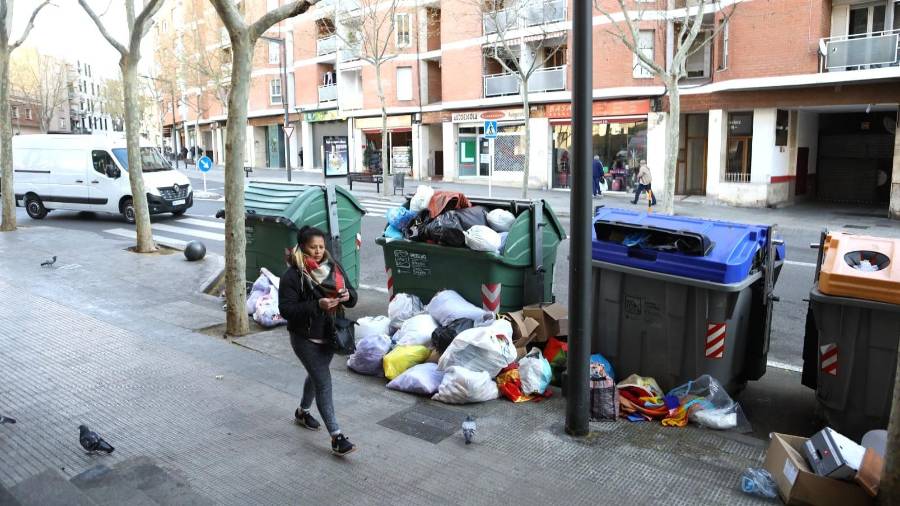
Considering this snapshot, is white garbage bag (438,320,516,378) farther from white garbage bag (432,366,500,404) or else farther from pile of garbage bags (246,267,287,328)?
pile of garbage bags (246,267,287,328)

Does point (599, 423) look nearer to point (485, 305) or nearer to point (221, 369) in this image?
point (485, 305)

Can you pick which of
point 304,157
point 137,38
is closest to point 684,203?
point 137,38

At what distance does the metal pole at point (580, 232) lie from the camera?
173 inches

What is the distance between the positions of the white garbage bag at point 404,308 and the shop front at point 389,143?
1098 inches

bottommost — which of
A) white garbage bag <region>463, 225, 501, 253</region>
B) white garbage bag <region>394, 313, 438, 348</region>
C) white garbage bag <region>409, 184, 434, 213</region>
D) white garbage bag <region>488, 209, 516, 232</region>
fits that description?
white garbage bag <region>394, 313, 438, 348</region>

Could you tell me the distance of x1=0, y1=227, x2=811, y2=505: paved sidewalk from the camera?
399 centimetres

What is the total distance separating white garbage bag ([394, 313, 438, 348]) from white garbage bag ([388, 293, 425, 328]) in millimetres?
386

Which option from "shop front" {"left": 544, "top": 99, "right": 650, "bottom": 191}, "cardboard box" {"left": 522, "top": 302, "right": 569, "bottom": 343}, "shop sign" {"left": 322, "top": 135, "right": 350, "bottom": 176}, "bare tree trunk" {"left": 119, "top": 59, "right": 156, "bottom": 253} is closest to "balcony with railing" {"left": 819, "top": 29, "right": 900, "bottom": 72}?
"shop front" {"left": 544, "top": 99, "right": 650, "bottom": 191}

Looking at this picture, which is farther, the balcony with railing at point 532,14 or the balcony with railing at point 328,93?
the balcony with railing at point 328,93

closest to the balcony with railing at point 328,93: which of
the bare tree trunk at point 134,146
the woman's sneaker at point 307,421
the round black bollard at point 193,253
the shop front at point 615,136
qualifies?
the shop front at point 615,136

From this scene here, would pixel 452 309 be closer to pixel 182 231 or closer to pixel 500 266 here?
pixel 500 266

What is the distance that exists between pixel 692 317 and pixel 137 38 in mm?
10371

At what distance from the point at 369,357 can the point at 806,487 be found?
11.7ft

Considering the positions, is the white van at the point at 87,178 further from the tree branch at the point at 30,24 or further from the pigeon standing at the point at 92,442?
the pigeon standing at the point at 92,442
